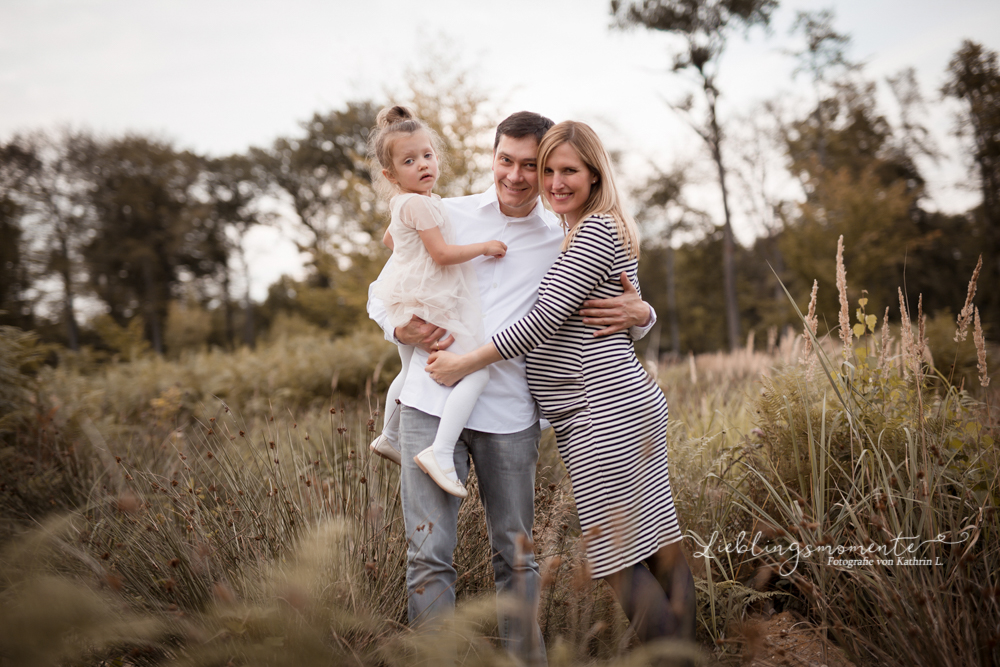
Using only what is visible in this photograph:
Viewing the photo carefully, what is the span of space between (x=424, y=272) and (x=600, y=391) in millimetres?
872

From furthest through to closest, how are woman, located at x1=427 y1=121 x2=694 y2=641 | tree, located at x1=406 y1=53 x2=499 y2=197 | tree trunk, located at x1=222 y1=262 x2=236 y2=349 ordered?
tree trunk, located at x1=222 y1=262 x2=236 y2=349, tree, located at x1=406 y1=53 x2=499 y2=197, woman, located at x1=427 y1=121 x2=694 y2=641

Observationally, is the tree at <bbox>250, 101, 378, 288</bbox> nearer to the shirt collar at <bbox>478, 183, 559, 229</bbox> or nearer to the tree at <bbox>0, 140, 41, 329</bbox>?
the tree at <bbox>0, 140, 41, 329</bbox>

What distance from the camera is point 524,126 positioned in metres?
2.14

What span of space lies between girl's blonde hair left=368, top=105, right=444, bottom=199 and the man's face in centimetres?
→ 43

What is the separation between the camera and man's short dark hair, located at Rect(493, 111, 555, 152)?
2133 mm

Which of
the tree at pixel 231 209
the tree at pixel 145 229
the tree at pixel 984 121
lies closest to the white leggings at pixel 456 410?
the tree at pixel 984 121

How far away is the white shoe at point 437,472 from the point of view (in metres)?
1.89

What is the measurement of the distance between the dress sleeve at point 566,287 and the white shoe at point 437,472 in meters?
0.44

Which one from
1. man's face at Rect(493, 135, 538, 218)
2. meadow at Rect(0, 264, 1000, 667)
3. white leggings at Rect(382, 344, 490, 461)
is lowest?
meadow at Rect(0, 264, 1000, 667)

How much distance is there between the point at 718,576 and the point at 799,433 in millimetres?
863

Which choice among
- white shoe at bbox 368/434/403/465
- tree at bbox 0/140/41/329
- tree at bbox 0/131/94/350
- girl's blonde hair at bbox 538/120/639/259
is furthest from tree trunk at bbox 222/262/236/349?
girl's blonde hair at bbox 538/120/639/259

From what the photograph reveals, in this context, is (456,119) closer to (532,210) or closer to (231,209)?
(532,210)

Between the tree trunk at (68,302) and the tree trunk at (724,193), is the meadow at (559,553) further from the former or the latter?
the tree trunk at (68,302)

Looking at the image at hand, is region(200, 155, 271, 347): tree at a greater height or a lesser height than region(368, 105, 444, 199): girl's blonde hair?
greater
